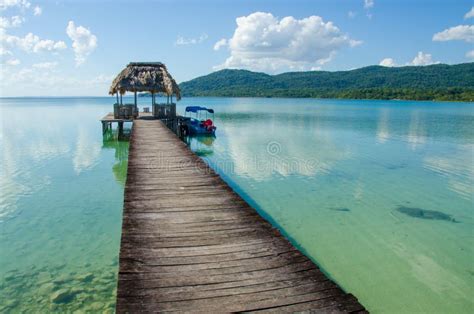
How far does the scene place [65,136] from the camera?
25109 millimetres

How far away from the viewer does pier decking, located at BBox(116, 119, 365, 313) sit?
3.03 meters

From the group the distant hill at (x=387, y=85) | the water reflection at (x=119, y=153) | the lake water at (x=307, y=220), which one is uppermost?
the distant hill at (x=387, y=85)

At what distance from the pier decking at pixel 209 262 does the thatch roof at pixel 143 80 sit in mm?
16775

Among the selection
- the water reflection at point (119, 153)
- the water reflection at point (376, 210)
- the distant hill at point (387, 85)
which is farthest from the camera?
the distant hill at point (387, 85)

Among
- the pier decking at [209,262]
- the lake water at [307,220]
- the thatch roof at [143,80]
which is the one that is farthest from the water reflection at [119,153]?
the pier decking at [209,262]

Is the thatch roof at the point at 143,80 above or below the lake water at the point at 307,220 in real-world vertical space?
above

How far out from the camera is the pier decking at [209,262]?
3.03 m

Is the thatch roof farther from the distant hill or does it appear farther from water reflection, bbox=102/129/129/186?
the distant hill

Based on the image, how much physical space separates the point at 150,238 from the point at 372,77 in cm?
19046

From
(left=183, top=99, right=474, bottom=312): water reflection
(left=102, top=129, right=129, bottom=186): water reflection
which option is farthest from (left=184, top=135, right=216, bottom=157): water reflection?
(left=102, top=129, right=129, bottom=186): water reflection

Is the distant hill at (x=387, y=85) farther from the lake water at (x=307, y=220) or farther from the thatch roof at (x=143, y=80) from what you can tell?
the lake water at (x=307, y=220)

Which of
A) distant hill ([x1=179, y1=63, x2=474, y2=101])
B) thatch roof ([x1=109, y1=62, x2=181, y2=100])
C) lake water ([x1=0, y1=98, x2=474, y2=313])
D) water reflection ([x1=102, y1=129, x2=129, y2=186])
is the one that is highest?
distant hill ([x1=179, y1=63, x2=474, y2=101])

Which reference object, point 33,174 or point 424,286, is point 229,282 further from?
point 33,174

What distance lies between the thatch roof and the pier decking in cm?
1677
